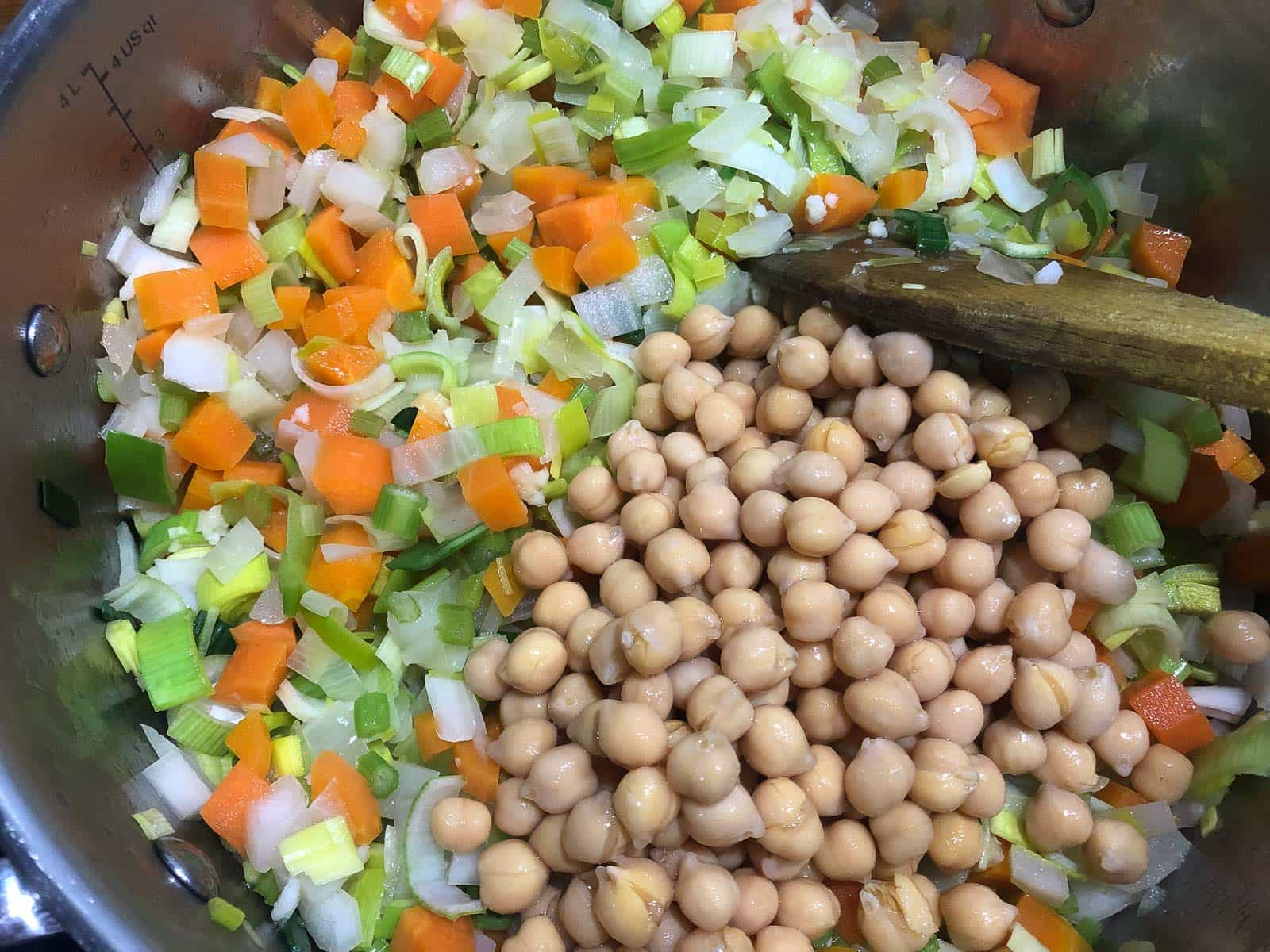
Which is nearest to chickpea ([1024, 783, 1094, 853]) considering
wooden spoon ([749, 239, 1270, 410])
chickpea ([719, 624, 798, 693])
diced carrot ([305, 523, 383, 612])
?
chickpea ([719, 624, 798, 693])

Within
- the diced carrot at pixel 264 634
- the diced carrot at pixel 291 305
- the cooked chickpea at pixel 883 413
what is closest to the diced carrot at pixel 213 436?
the diced carrot at pixel 291 305

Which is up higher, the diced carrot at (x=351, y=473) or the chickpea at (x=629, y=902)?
the diced carrot at (x=351, y=473)

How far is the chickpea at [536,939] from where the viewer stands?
1679mm

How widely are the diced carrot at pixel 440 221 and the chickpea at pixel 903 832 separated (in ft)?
5.25

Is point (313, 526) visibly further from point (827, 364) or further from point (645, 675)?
point (827, 364)

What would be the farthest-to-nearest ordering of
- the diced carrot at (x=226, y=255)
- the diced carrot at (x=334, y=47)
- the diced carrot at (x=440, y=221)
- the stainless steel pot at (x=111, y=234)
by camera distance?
the diced carrot at (x=334, y=47), the diced carrot at (x=440, y=221), the diced carrot at (x=226, y=255), the stainless steel pot at (x=111, y=234)

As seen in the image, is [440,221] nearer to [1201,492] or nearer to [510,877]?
[510,877]

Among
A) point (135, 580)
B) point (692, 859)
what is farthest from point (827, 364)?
point (135, 580)

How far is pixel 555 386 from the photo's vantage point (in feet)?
6.93

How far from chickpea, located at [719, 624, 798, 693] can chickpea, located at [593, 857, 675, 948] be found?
1.31 feet

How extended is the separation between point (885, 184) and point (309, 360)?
1482mm

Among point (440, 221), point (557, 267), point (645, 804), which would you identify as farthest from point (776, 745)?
point (440, 221)

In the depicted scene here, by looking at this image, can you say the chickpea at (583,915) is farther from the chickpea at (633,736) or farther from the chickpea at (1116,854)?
the chickpea at (1116,854)

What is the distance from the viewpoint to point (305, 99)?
2100 mm
